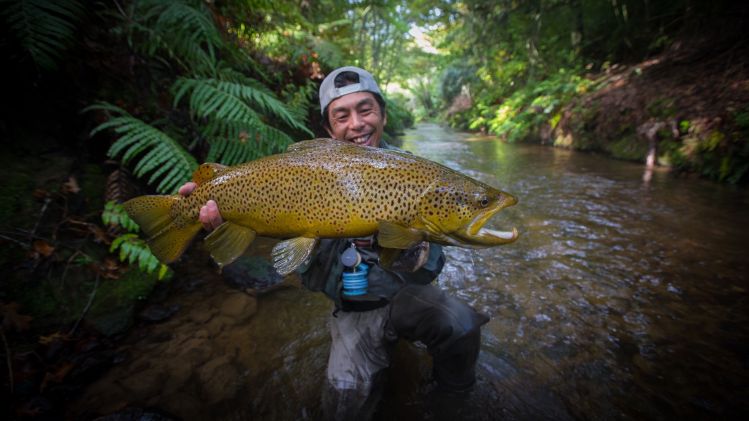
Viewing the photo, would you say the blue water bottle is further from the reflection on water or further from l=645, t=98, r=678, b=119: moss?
l=645, t=98, r=678, b=119: moss

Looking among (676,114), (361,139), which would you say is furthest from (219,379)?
(676,114)

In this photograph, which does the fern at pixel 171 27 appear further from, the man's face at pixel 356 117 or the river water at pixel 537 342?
the river water at pixel 537 342

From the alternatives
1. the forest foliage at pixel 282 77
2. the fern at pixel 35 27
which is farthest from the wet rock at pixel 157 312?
the fern at pixel 35 27

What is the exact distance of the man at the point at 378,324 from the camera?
89.6 inches

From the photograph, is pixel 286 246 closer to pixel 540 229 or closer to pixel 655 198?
pixel 540 229

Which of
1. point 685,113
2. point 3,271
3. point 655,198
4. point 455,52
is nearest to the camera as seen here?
point 3,271

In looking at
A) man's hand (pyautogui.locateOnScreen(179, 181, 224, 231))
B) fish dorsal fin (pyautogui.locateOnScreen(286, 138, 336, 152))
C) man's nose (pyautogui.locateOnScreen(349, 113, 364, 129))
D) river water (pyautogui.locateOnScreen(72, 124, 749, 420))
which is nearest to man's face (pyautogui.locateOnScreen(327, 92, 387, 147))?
man's nose (pyautogui.locateOnScreen(349, 113, 364, 129))

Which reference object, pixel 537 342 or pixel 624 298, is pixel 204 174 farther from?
pixel 624 298

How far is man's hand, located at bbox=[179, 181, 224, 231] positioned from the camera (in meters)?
2.03

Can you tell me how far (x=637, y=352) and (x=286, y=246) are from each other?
10.3ft

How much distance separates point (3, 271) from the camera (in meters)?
2.67

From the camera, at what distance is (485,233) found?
1829 millimetres

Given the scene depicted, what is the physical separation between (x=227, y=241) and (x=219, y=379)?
1.29 meters

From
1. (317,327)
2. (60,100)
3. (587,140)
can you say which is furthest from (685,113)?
(60,100)
